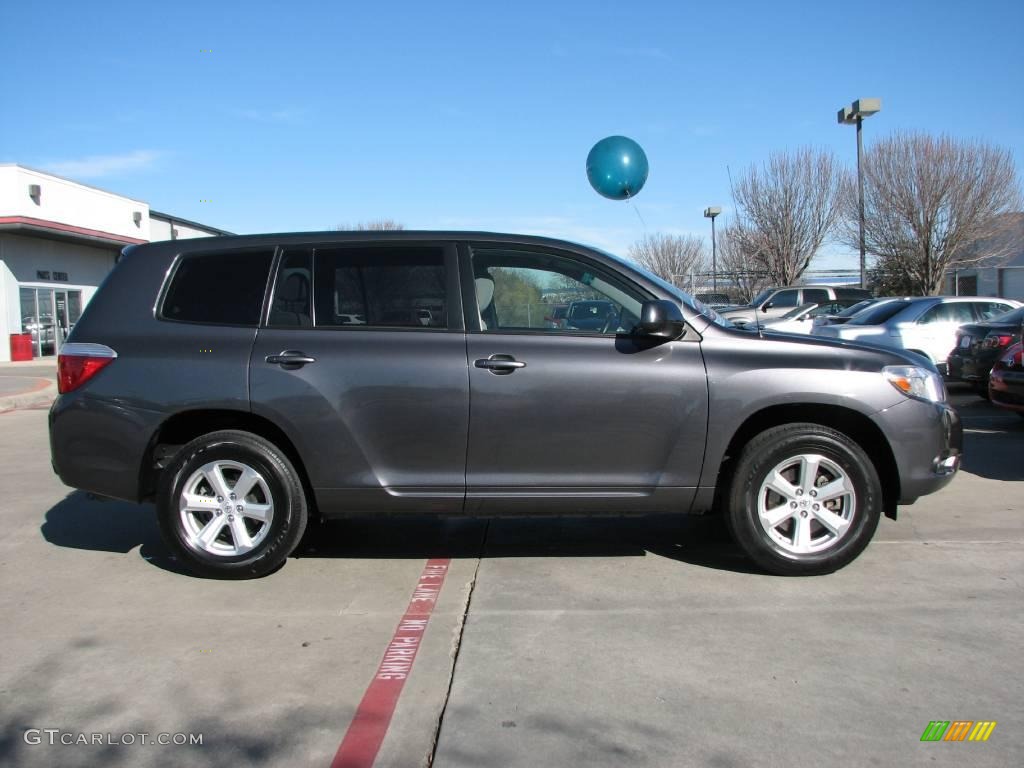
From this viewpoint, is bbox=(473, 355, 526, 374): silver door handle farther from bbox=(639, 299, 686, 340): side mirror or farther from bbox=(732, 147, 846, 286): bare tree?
bbox=(732, 147, 846, 286): bare tree

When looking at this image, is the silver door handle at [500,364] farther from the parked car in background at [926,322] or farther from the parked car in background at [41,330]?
the parked car in background at [41,330]

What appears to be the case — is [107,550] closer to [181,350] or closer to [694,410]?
[181,350]

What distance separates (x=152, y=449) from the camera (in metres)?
4.67

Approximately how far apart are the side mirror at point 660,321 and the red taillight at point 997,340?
325 inches

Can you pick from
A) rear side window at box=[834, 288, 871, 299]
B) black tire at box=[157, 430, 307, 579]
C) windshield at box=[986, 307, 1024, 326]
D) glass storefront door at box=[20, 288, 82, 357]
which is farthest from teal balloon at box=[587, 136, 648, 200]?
glass storefront door at box=[20, 288, 82, 357]

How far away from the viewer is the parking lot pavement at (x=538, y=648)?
298 cm

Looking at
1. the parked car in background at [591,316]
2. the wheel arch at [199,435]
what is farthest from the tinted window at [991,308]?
the wheel arch at [199,435]

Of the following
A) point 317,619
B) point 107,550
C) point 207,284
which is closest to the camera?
point 317,619

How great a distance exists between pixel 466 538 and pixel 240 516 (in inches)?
58.3

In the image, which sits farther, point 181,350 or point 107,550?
point 107,550

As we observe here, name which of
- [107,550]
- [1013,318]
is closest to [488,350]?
[107,550]

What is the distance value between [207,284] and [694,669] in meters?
3.26

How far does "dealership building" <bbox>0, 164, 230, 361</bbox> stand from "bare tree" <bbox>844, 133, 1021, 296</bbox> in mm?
24048

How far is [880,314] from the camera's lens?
44.9 feet
